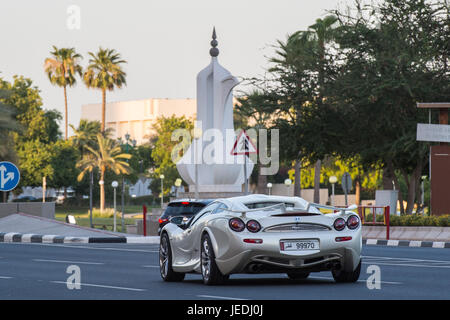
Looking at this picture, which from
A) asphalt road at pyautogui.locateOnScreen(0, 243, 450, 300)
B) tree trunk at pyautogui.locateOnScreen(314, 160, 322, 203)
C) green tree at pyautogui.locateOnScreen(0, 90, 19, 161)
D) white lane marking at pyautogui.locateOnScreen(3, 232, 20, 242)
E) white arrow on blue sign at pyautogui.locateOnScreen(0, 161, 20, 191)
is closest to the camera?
asphalt road at pyautogui.locateOnScreen(0, 243, 450, 300)

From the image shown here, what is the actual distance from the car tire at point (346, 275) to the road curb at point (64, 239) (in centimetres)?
2032

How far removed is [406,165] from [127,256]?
25.6 m

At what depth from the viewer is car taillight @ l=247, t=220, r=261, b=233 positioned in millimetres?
14086

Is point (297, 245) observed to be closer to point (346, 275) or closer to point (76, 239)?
point (346, 275)

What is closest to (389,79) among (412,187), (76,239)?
(412,187)

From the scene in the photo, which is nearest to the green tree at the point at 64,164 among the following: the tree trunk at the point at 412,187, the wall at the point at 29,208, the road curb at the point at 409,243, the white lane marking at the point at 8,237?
the tree trunk at the point at 412,187

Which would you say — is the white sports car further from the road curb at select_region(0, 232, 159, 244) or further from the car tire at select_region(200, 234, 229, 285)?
the road curb at select_region(0, 232, 159, 244)

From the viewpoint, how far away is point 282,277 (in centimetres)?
1677

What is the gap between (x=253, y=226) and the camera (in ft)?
46.3

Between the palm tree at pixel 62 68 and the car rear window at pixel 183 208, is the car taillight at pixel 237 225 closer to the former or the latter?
the car rear window at pixel 183 208

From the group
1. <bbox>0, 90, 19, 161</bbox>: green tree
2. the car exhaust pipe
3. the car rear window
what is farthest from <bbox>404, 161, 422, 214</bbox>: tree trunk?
the car exhaust pipe
